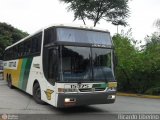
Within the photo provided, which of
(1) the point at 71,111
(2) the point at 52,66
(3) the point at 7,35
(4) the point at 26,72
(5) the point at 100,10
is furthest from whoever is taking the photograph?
(3) the point at 7,35

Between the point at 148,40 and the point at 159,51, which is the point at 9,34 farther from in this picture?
the point at 159,51

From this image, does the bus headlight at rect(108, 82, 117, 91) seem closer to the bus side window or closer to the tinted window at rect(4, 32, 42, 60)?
the bus side window

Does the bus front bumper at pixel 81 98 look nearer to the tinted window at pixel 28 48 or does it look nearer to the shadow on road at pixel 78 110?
the shadow on road at pixel 78 110

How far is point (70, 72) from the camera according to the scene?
11.5 meters

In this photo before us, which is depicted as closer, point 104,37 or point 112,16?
point 104,37

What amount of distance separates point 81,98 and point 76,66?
1.13 metres

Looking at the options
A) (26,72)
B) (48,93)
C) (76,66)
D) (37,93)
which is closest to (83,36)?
(76,66)

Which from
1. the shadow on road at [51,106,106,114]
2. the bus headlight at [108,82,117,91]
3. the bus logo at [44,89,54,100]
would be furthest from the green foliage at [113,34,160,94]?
the bus logo at [44,89,54,100]

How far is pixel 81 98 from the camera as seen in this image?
11.4 meters

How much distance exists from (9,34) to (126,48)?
3396 cm

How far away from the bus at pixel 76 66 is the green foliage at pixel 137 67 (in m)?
7.13

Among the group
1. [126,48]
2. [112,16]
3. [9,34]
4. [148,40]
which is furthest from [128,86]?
[9,34]

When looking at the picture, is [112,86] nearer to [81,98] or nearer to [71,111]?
[81,98]

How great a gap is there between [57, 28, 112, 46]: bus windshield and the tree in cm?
2100
